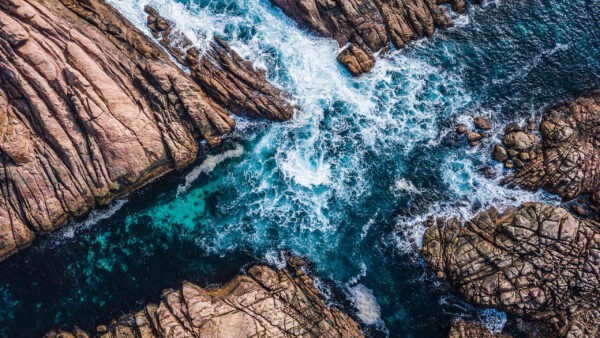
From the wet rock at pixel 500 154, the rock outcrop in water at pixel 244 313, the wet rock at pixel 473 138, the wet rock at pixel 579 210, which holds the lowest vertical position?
the wet rock at pixel 579 210

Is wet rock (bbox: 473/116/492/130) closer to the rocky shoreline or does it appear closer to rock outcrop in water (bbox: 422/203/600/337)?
the rocky shoreline

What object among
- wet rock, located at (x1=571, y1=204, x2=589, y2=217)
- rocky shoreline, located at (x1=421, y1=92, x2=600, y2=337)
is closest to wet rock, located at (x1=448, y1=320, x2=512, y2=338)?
rocky shoreline, located at (x1=421, y1=92, x2=600, y2=337)

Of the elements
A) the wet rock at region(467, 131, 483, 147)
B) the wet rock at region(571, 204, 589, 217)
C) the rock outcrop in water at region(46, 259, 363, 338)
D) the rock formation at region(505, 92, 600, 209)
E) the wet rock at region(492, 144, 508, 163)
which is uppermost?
the rock outcrop in water at region(46, 259, 363, 338)

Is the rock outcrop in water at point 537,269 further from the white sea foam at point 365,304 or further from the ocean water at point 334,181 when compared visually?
the white sea foam at point 365,304

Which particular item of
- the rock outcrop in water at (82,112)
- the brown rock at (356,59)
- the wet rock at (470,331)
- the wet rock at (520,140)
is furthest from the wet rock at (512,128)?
the rock outcrop in water at (82,112)

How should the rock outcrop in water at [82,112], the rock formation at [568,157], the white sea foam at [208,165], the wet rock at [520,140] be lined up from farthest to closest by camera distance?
the white sea foam at [208,165] < the wet rock at [520,140] < the rock formation at [568,157] < the rock outcrop in water at [82,112]

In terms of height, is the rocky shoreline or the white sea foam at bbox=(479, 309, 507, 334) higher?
the rocky shoreline

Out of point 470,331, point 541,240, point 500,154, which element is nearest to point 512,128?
point 500,154
